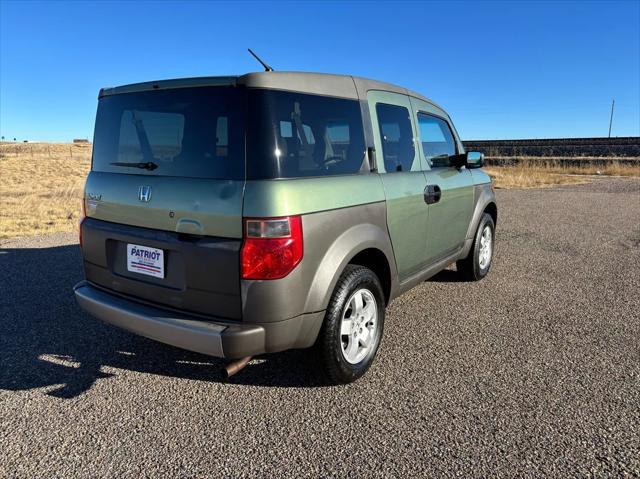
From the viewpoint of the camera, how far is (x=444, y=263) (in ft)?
14.3

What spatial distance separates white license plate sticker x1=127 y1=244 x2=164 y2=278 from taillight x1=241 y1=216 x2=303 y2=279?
2.02 ft

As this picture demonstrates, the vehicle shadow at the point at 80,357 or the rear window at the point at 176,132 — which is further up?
the rear window at the point at 176,132

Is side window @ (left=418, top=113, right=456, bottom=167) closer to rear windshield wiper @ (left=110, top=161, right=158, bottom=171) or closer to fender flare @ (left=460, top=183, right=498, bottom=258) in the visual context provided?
fender flare @ (left=460, top=183, right=498, bottom=258)

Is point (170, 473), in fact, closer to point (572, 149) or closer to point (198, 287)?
point (198, 287)

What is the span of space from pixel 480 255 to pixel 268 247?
3638mm

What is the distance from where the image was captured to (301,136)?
268 centimetres

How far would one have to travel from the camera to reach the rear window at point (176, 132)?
8.05 feet

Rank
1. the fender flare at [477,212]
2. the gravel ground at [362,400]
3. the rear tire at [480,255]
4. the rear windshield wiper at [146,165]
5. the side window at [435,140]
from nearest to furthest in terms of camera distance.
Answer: the gravel ground at [362,400], the rear windshield wiper at [146,165], the side window at [435,140], the fender flare at [477,212], the rear tire at [480,255]

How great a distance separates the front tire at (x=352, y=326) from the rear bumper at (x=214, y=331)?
121 millimetres

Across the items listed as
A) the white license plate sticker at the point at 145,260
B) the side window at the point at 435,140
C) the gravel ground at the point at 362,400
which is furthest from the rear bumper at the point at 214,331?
the side window at the point at 435,140

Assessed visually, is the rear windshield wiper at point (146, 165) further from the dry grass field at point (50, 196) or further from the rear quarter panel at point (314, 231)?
the dry grass field at point (50, 196)

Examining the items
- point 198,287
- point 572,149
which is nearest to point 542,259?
point 198,287

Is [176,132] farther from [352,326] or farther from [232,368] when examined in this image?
[352,326]

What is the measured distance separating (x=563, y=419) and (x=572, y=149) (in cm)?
4412
